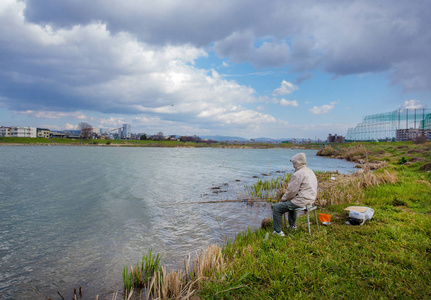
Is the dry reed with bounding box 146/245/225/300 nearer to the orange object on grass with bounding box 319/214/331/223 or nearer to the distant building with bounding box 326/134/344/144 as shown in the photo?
the orange object on grass with bounding box 319/214/331/223

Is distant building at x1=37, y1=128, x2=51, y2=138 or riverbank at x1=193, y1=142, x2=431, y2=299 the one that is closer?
riverbank at x1=193, y1=142, x2=431, y2=299

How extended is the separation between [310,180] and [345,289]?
3314 millimetres

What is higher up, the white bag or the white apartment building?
the white apartment building

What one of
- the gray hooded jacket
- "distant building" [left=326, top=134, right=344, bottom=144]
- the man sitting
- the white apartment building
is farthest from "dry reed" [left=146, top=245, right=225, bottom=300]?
the white apartment building

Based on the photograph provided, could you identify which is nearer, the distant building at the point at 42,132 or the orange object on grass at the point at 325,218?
the orange object on grass at the point at 325,218

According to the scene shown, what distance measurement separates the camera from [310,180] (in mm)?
7254

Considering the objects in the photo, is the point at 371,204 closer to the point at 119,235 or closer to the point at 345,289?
the point at 345,289

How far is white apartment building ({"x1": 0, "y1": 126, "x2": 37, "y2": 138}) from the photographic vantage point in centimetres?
16312

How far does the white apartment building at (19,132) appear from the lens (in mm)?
163125

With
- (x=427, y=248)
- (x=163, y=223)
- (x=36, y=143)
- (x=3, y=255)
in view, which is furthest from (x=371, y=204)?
(x=36, y=143)

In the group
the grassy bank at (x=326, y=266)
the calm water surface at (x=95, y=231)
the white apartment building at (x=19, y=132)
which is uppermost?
the white apartment building at (x=19, y=132)

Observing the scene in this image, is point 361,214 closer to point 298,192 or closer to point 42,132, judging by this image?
point 298,192

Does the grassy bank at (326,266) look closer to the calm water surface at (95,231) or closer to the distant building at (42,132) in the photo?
the calm water surface at (95,231)

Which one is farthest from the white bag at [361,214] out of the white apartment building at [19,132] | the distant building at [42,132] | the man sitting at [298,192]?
the distant building at [42,132]
